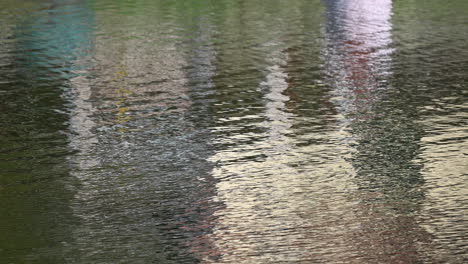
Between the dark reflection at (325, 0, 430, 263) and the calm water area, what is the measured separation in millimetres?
22

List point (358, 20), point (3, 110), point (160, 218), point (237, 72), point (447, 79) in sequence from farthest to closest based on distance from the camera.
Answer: point (358, 20) < point (237, 72) < point (447, 79) < point (3, 110) < point (160, 218)

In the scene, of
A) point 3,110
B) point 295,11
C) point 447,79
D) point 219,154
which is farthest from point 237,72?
point 295,11

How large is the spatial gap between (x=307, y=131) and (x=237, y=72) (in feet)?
12.9

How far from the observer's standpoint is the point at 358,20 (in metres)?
20.1

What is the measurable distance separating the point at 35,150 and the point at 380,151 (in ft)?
9.55

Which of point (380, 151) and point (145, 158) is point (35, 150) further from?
point (380, 151)

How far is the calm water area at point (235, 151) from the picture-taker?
5445 mm

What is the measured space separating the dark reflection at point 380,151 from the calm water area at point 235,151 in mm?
22

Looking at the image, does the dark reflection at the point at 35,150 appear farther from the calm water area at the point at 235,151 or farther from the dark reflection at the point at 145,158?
the dark reflection at the point at 145,158

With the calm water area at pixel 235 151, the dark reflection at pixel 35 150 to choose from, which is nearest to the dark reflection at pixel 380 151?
the calm water area at pixel 235 151

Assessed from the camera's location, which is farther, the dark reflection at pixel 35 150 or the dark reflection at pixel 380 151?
the dark reflection at pixel 35 150

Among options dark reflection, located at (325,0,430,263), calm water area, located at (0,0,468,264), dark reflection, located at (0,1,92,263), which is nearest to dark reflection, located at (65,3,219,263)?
calm water area, located at (0,0,468,264)

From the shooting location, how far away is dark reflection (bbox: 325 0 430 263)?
541 cm

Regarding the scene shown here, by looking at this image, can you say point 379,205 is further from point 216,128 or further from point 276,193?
point 216,128
